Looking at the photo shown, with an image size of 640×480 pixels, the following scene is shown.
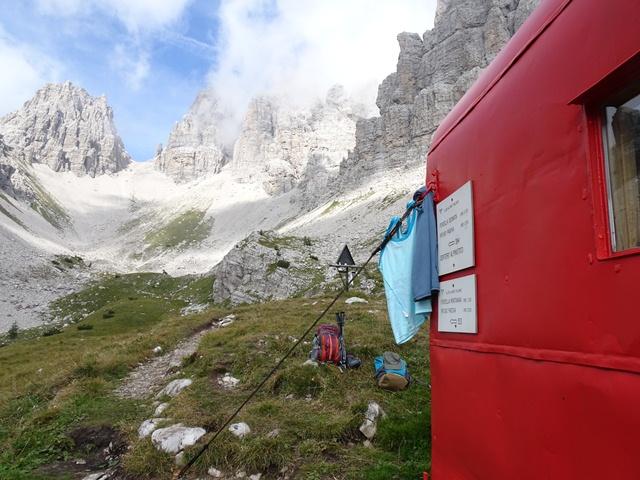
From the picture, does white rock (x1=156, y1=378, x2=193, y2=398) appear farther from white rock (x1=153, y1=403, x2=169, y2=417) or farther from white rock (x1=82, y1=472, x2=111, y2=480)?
white rock (x1=82, y1=472, x2=111, y2=480)

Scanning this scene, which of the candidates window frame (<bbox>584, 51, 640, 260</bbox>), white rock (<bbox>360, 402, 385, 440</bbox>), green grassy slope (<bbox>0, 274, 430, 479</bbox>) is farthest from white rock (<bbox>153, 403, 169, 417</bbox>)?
window frame (<bbox>584, 51, 640, 260</bbox>)

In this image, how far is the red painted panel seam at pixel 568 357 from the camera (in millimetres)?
2162

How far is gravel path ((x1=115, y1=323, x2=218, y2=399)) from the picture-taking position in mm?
11188

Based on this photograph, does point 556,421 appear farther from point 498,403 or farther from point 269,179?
point 269,179

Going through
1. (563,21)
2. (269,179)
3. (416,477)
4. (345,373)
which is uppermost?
(269,179)

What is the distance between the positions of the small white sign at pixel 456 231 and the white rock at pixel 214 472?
4662 millimetres

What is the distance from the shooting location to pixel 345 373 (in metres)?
9.63

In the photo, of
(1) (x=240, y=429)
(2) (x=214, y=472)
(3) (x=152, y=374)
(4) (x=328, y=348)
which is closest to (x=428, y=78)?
(3) (x=152, y=374)

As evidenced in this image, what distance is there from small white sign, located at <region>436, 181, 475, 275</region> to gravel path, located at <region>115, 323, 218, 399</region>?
9360mm

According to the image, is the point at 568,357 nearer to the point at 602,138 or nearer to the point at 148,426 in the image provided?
the point at 602,138

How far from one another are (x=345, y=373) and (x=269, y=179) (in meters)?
174

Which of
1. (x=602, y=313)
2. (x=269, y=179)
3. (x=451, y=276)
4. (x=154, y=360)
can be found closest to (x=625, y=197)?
(x=602, y=313)

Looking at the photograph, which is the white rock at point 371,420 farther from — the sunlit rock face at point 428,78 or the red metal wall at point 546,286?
the sunlit rock face at point 428,78

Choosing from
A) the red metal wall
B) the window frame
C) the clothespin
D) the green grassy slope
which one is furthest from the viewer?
the green grassy slope
